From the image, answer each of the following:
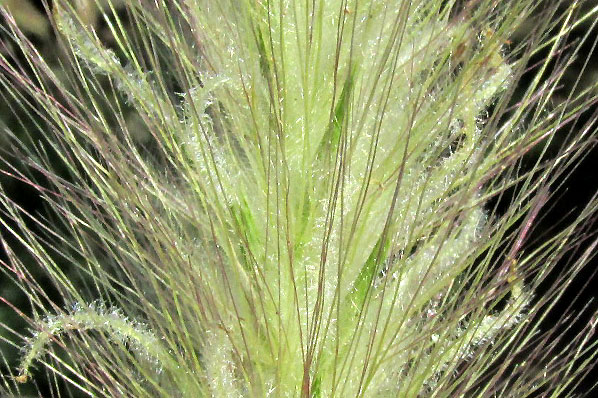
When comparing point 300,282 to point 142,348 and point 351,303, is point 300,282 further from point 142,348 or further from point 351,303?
point 142,348

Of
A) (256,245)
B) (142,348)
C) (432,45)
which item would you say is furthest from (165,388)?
(432,45)

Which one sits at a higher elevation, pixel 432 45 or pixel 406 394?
pixel 432 45

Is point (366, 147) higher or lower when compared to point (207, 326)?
higher

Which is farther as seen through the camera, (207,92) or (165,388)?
(165,388)

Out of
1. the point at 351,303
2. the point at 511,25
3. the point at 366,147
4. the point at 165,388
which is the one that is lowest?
the point at 165,388

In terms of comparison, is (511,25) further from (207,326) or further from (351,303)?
(207,326)

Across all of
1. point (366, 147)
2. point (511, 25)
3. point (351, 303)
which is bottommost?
point (351, 303)

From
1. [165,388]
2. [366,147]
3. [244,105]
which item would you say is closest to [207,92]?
[244,105]

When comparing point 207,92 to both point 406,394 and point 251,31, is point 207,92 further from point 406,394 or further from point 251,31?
point 406,394
